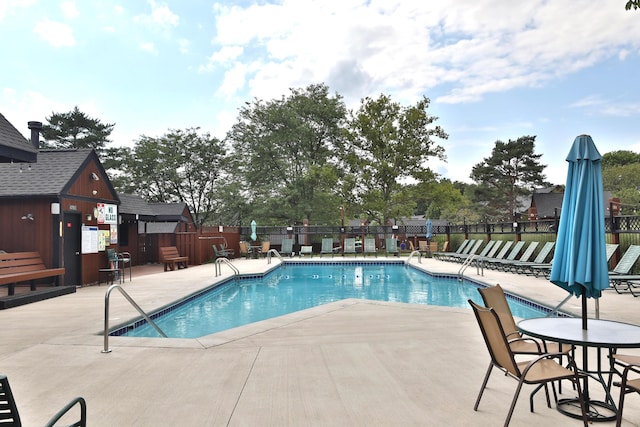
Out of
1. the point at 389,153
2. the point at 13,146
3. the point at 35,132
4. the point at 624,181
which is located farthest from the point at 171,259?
the point at 624,181

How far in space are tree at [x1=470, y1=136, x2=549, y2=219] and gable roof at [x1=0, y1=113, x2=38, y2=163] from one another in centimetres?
3590

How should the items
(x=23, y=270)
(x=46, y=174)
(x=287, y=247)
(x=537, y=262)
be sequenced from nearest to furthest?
(x=23, y=270)
(x=46, y=174)
(x=537, y=262)
(x=287, y=247)

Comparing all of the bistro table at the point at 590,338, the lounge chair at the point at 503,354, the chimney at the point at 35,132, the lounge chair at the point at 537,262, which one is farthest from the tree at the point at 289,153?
the lounge chair at the point at 503,354

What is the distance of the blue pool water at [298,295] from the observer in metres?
7.19

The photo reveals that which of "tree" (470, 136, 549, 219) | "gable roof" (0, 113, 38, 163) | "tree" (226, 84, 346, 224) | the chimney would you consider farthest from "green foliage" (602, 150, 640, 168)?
"gable roof" (0, 113, 38, 163)

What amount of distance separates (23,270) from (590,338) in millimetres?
9704

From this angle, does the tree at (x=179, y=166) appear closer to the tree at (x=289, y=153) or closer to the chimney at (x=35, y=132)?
the tree at (x=289, y=153)

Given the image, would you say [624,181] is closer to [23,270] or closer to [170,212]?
[170,212]

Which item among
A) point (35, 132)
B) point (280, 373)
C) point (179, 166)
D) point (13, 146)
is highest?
point (179, 166)

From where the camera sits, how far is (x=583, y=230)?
9.68ft

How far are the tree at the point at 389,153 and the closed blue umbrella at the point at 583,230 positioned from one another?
2132 cm

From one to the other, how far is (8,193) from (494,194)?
35.7 m

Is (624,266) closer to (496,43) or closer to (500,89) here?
(496,43)

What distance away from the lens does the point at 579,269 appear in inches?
115
